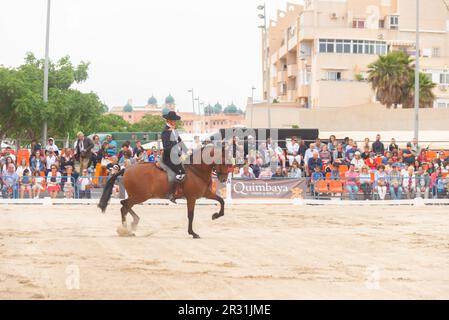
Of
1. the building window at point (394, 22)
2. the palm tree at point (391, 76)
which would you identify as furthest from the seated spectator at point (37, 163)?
the building window at point (394, 22)

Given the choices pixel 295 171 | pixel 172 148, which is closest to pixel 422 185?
pixel 295 171

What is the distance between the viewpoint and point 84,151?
28531mm

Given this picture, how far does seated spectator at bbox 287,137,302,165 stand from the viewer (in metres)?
30.5

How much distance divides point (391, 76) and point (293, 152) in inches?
1596

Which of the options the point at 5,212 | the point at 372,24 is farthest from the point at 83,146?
the point at 372,24

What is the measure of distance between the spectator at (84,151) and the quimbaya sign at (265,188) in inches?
182

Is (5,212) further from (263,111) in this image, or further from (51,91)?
(263,111)

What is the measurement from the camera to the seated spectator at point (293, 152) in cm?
3053

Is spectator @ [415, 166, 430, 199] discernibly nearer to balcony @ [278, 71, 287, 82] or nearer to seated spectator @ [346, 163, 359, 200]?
seated spectator @ [346, 163, 359, 200]

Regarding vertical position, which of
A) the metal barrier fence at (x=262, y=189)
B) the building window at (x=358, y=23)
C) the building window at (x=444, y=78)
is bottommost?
the metal barrier fence at (x=262, y=189)

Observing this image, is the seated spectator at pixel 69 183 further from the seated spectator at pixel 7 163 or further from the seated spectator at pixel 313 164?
the seated spectator at pixel 313 164

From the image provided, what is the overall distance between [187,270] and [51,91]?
33714 mm

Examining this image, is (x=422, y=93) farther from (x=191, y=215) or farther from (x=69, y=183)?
(x=191, y=215)
